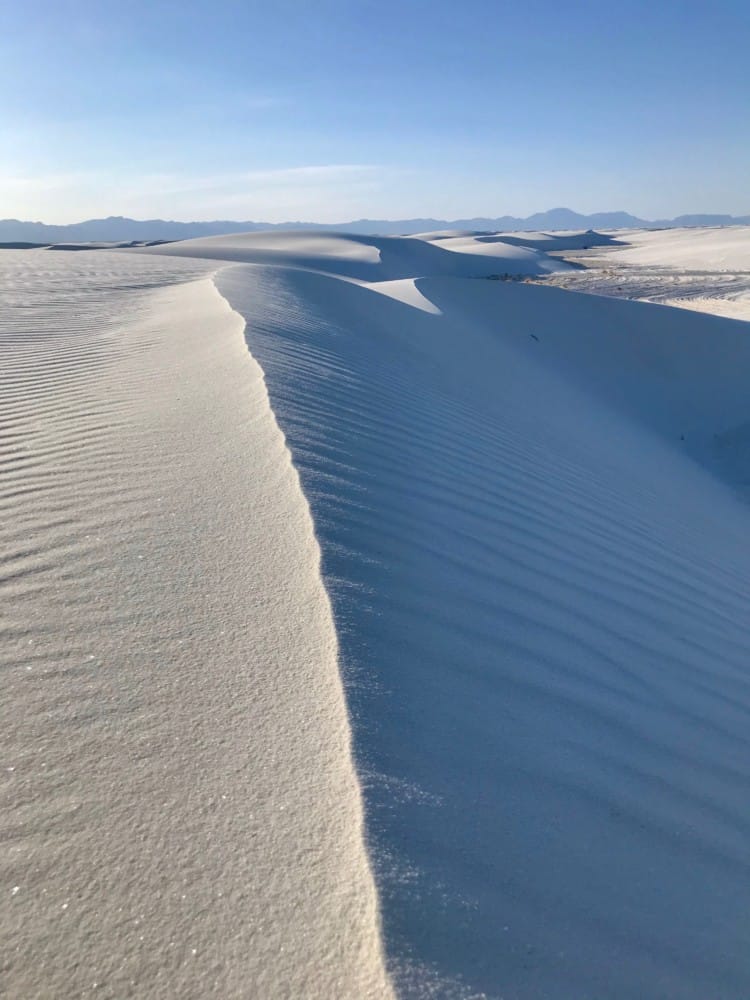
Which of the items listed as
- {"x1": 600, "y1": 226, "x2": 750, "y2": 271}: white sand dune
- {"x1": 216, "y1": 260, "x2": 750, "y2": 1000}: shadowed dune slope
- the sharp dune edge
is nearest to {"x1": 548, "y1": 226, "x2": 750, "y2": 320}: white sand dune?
{"x1": 600, "y1": 226, "x2": 750, "y2": 271}: white sand dune

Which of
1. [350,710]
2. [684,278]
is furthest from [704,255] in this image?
[350,710]

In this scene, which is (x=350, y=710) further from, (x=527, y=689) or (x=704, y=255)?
(x=704, y=255)

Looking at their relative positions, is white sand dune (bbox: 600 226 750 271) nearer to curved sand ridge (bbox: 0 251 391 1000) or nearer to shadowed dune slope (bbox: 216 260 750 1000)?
shadowed dune slope (bbox: 216 260 750 1000)

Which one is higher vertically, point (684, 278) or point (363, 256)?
point (363, 256)

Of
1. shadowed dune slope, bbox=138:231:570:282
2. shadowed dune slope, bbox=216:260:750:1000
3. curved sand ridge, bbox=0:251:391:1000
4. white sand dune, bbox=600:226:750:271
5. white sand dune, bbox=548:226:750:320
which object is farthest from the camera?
white sand dune, bbox=600:226:750:271

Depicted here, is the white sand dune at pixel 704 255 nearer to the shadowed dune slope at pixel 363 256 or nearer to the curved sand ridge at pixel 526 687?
the shadowed dune slope at pixel 363 256

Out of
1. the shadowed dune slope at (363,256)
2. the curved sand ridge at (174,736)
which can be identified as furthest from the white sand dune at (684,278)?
the curved sand ridge at (174,736)

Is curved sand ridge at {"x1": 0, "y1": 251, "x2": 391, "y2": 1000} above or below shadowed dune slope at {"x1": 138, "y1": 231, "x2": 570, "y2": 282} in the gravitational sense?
below
